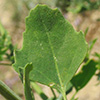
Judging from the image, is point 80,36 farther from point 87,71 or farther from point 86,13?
point 86,13

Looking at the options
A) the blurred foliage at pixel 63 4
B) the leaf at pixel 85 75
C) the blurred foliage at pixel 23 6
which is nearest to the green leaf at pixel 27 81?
the leaf at pixel 85 75

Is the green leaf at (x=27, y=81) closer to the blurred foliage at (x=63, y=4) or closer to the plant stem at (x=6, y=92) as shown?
the plant stem at (x=6, y=92)

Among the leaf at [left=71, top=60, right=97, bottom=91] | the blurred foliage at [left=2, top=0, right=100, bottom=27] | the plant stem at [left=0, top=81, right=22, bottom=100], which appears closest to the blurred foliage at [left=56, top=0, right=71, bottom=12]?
the blurred foliage at [left=2, top=0, right=100, bottom=27]

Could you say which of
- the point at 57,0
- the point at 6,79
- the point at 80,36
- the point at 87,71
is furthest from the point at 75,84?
the point at 57,0

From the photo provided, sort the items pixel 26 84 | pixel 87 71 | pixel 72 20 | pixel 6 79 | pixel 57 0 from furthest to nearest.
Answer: pixel 57 0 < pixel 72 20 < pixel 6 79 < pixel 87 71 < pixel 26 84

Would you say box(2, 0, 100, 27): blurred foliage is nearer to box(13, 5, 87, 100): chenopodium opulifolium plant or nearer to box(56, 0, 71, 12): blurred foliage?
box(56, 0, 71, 12): blurred foliage

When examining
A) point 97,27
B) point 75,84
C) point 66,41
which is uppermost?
point 66,41

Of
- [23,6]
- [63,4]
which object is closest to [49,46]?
[63,4]
